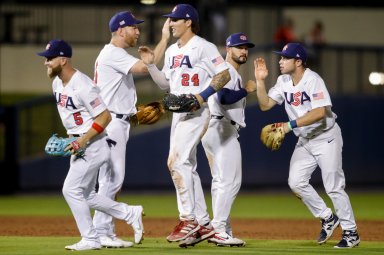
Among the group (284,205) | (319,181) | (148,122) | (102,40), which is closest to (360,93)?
(319,181)

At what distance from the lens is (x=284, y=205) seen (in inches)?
696

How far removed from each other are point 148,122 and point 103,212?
3.97 feet

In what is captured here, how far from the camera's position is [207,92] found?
991cm

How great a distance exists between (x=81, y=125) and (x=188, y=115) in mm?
1145

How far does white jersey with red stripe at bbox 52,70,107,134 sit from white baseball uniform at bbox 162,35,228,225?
0.94 m

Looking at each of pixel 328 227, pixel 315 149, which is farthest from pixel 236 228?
pixel 315 149

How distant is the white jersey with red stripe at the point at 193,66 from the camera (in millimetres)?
10078

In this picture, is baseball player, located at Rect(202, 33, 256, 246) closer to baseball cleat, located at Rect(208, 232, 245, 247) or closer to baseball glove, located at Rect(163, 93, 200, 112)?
baseball cleat, located at Rect(208, 232, 245, 247)

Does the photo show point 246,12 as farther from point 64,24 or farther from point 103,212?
point 103,212

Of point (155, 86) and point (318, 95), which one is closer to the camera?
point (318, 95)

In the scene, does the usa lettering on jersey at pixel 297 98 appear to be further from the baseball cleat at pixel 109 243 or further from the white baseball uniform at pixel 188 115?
the baseball cleat at pixel 109 243

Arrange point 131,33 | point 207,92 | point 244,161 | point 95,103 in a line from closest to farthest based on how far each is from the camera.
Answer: point 95,103, point 207,92, point 131,33, point 244,161

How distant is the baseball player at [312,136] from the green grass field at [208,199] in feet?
1.23

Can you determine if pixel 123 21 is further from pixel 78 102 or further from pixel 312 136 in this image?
pixel 312 136
